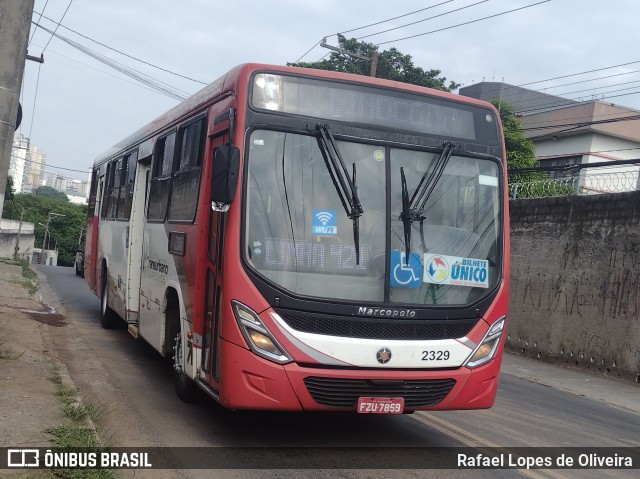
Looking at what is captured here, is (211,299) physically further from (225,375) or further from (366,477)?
(366,477)

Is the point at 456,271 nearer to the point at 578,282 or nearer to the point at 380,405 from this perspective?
the point at 380,405

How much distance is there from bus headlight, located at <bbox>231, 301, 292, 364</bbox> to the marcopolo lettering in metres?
0.70

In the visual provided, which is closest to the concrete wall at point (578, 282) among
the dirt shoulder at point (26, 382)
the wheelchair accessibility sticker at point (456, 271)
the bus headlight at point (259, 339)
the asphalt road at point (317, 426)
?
the asphalt road at point (317, 426)

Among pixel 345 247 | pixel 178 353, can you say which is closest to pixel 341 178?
pixel 345 247

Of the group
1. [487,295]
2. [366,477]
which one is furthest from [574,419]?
[366,477]

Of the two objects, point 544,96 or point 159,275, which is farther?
point 544,96

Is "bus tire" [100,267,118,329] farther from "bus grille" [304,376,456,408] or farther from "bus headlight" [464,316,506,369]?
"bus headlight" [464,316,506,369]

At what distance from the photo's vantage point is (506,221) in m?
6.62

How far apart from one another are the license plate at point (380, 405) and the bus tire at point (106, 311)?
25.9 feet

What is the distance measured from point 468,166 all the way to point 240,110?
2092 millimetres

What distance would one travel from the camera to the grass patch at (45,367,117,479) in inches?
189

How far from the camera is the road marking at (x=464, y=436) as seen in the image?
19.8ft

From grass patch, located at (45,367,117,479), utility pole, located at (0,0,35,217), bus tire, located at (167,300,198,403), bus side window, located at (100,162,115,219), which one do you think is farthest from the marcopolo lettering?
bus side window, located at (100,162,115,219)

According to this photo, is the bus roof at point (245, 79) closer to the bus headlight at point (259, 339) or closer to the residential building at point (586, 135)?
the bus headlight at point (259, 339)
